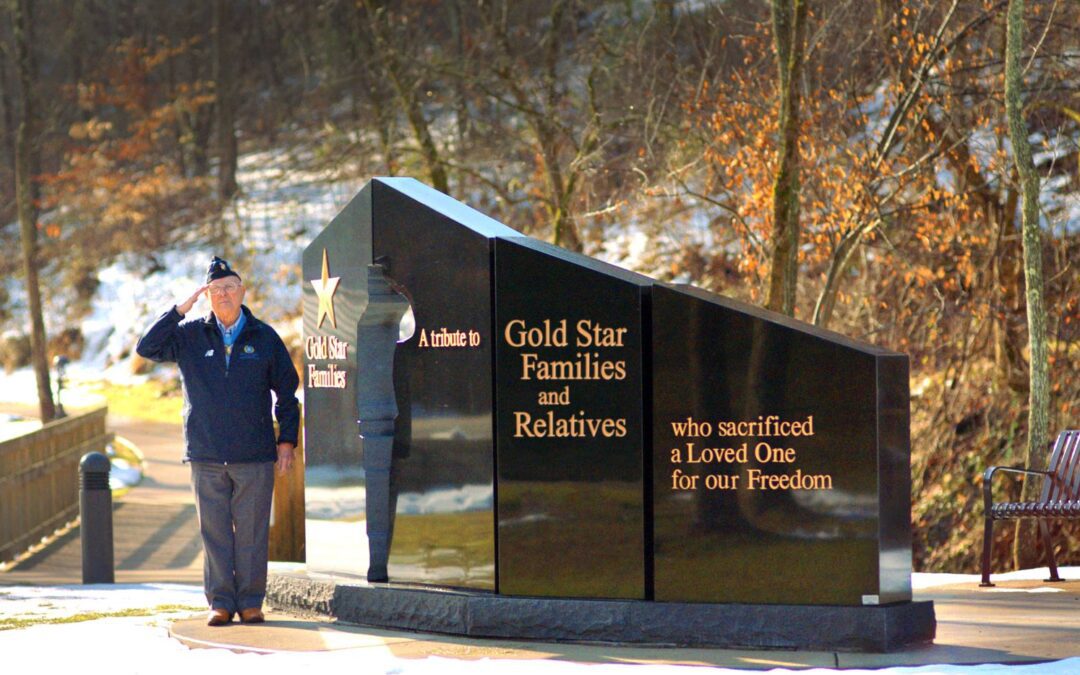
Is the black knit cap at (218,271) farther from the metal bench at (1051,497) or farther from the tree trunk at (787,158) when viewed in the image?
the tree trunk at (787,158)

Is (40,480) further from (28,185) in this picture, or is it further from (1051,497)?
(1051,497)

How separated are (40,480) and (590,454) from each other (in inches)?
393

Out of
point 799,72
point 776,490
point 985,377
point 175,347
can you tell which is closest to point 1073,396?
point 985,377

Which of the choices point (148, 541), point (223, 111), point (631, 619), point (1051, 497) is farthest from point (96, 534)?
point (223, 111)

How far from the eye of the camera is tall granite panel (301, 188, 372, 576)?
7754mm

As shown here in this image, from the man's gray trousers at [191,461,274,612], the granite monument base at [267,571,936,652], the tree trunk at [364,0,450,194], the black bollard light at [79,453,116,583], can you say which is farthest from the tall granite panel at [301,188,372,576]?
the tree trunk at [364,0,450,194]

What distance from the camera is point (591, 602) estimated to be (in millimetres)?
6863

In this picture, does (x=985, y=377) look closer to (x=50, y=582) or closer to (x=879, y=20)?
(x=879, y=20)

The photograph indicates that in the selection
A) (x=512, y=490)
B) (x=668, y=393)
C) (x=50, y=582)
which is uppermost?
(x=668, y=393)

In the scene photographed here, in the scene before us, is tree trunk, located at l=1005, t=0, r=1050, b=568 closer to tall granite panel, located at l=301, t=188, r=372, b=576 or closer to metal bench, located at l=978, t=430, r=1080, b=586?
metal bench, located at l=978, t=430, r=1080, b=586

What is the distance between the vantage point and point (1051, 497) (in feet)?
32.0

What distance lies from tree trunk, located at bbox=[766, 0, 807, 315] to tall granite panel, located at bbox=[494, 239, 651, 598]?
6573mm

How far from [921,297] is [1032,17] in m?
3.63

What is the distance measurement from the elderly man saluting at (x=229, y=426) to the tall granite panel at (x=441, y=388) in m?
0.66
